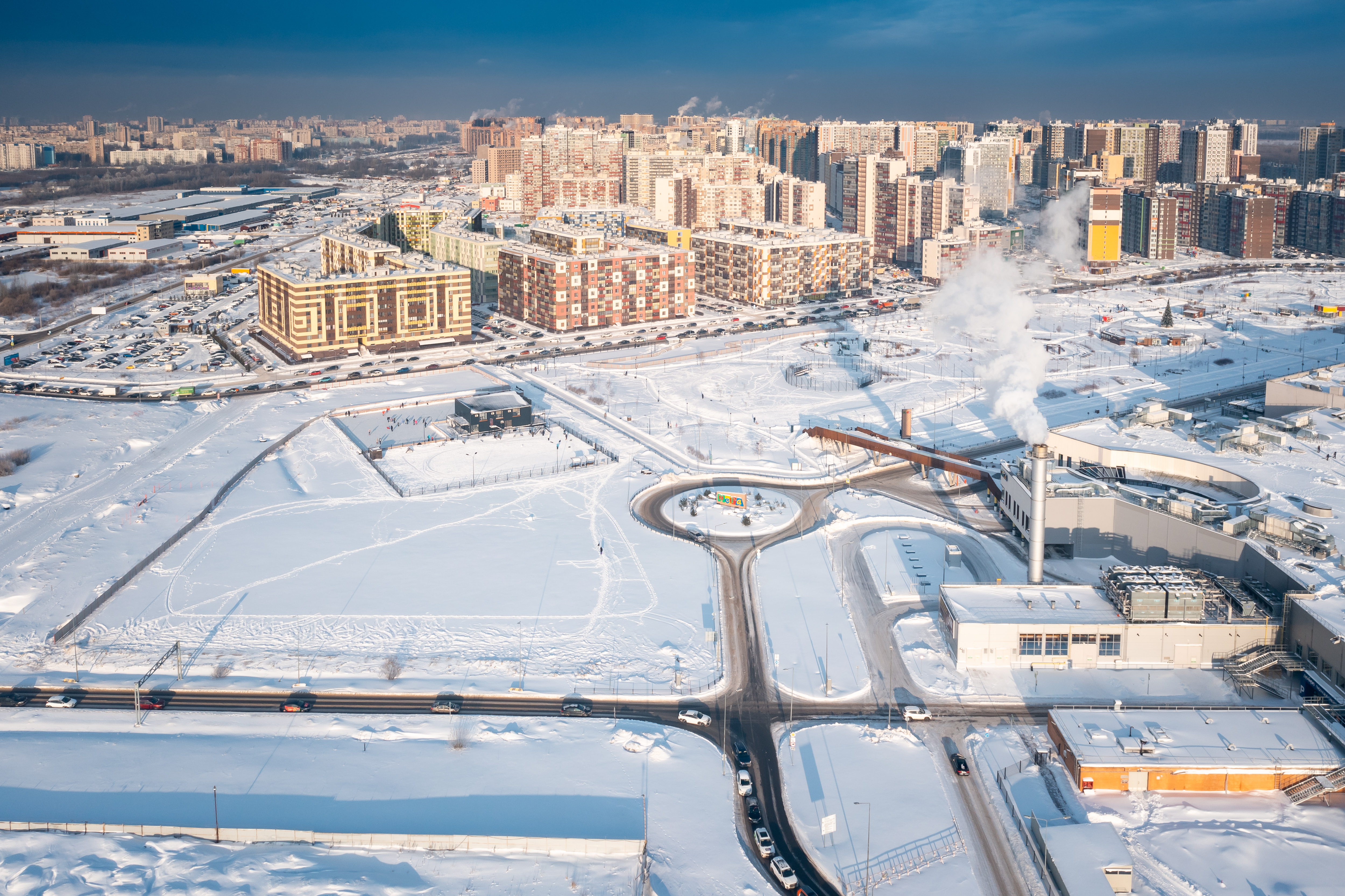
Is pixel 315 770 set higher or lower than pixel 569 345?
lower

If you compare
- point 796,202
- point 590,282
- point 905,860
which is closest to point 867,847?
point 905,860

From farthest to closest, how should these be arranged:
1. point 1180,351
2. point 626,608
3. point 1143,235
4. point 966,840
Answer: point 1143,235 → point 1180,351 → point 626,608 → point 966,840

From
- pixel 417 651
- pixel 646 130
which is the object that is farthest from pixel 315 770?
pixel 646 130

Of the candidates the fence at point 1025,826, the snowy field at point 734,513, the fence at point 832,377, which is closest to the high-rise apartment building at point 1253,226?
the fence at point 832,377

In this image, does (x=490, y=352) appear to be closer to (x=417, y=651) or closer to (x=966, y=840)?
(x=417, y=651)

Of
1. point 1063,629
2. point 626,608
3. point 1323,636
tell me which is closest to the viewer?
point 1323,636

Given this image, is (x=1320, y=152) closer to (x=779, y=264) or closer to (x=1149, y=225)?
(x=1149, y=225)
